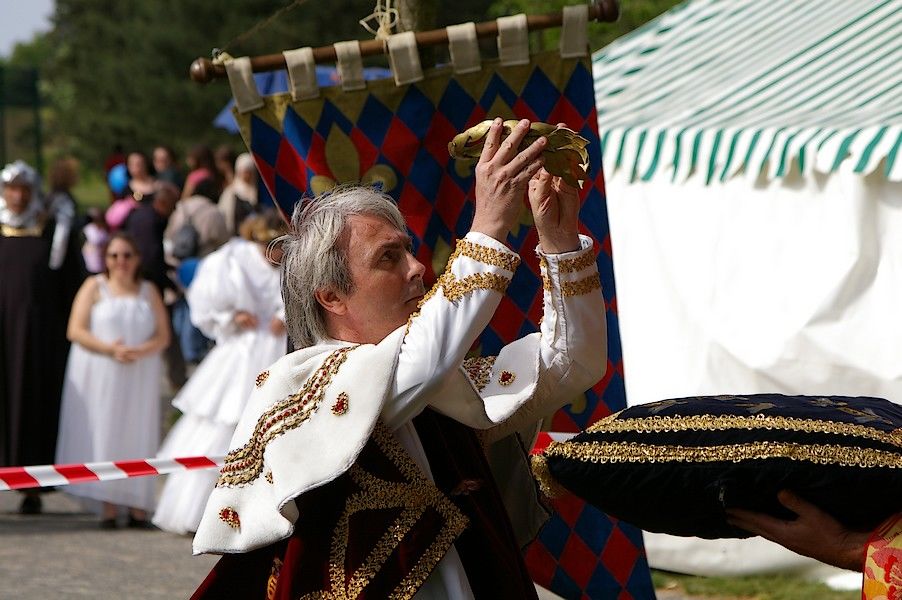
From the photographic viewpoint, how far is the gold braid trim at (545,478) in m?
2.79

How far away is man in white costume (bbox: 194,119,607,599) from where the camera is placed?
2.56 metres

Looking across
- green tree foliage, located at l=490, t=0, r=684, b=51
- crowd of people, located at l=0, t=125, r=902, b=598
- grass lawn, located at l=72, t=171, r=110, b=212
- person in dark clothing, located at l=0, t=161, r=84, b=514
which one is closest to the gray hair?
crowd of people, located at l=0, t=125, r=902, b=598

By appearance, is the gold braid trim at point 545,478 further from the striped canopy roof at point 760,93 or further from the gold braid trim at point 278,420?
the striped canopy roof at point 760,93

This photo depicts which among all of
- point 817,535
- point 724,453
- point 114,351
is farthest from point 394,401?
point 114,351

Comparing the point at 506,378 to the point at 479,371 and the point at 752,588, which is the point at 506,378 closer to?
the point at 479,371

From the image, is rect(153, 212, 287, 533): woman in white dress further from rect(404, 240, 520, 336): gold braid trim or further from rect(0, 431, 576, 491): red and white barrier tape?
rect(404, 240, 520, 336): gold braid trim

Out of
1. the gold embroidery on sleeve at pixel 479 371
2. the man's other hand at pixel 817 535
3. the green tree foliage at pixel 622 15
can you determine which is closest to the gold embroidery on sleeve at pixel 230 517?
the gold embroidery on sleeve at pixel 479 371

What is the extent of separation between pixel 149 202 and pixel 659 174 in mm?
7684

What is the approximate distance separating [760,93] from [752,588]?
6.53ft

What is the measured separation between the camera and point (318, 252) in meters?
2.75

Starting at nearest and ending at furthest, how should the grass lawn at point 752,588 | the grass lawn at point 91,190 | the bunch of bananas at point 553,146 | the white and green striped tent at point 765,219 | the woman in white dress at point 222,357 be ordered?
the bunch of bananas at point 553,146 < the white and green striped tent at point 765,219 < the grass lawn at point 752,588 < the woman in white dress at point 222,357 < the grass lawn at point 91,190

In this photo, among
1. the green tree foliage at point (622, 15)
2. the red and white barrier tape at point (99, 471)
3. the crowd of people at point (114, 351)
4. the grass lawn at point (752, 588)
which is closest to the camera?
the red and white barrier tape at point (99, 471)

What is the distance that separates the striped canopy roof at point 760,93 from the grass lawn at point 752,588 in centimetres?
156

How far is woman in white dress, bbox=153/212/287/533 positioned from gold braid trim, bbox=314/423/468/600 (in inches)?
185
